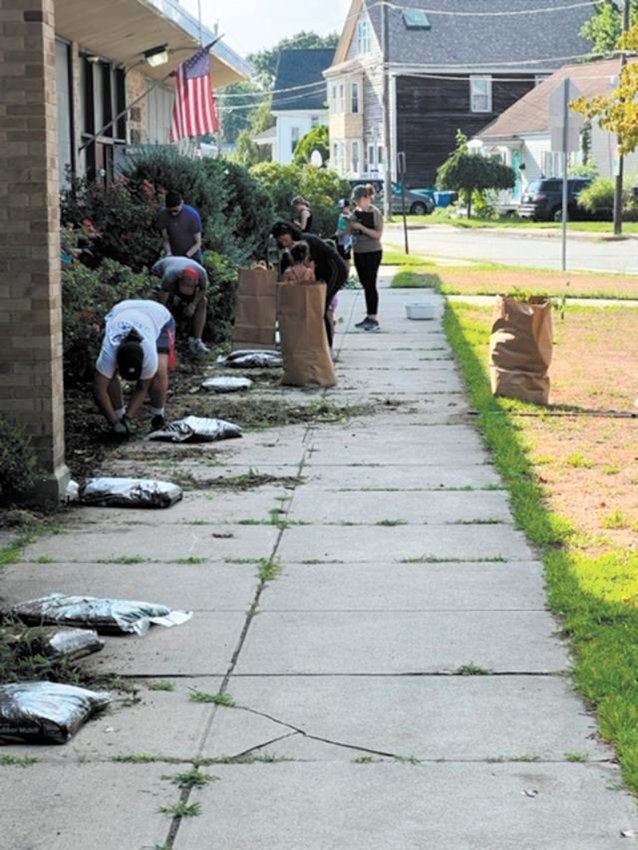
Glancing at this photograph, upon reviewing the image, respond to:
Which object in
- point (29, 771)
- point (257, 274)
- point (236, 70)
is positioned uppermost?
point (236, 70)

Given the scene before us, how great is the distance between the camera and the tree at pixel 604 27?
72875 mm

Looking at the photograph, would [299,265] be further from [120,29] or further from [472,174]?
[472,174]

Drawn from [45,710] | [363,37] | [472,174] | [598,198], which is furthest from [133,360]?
[363,37]

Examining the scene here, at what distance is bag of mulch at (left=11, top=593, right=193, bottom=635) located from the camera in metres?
6.41

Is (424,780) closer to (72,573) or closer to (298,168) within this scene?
(72,573)

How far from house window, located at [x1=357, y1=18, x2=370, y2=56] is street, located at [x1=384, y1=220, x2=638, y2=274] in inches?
1105

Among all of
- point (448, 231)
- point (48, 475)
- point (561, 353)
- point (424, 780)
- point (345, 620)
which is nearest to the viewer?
point (424, 780)

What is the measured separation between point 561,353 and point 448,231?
118ft

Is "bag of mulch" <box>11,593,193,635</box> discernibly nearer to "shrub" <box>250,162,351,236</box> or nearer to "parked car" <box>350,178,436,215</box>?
"shrub" <box>250,162,351,236</box>

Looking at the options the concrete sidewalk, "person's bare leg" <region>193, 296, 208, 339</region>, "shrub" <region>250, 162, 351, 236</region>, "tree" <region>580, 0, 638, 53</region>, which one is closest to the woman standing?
"person's bare leg" <region>193, 296, 208, 339</region>

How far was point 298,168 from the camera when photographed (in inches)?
1297

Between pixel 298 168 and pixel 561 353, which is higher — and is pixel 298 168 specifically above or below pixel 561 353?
above

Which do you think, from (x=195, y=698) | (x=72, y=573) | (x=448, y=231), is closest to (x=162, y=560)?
(x=72, y=573)

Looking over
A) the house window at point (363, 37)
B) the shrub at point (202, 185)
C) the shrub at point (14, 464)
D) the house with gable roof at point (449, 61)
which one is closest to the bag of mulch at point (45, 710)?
the shrub at point (14, 464)
